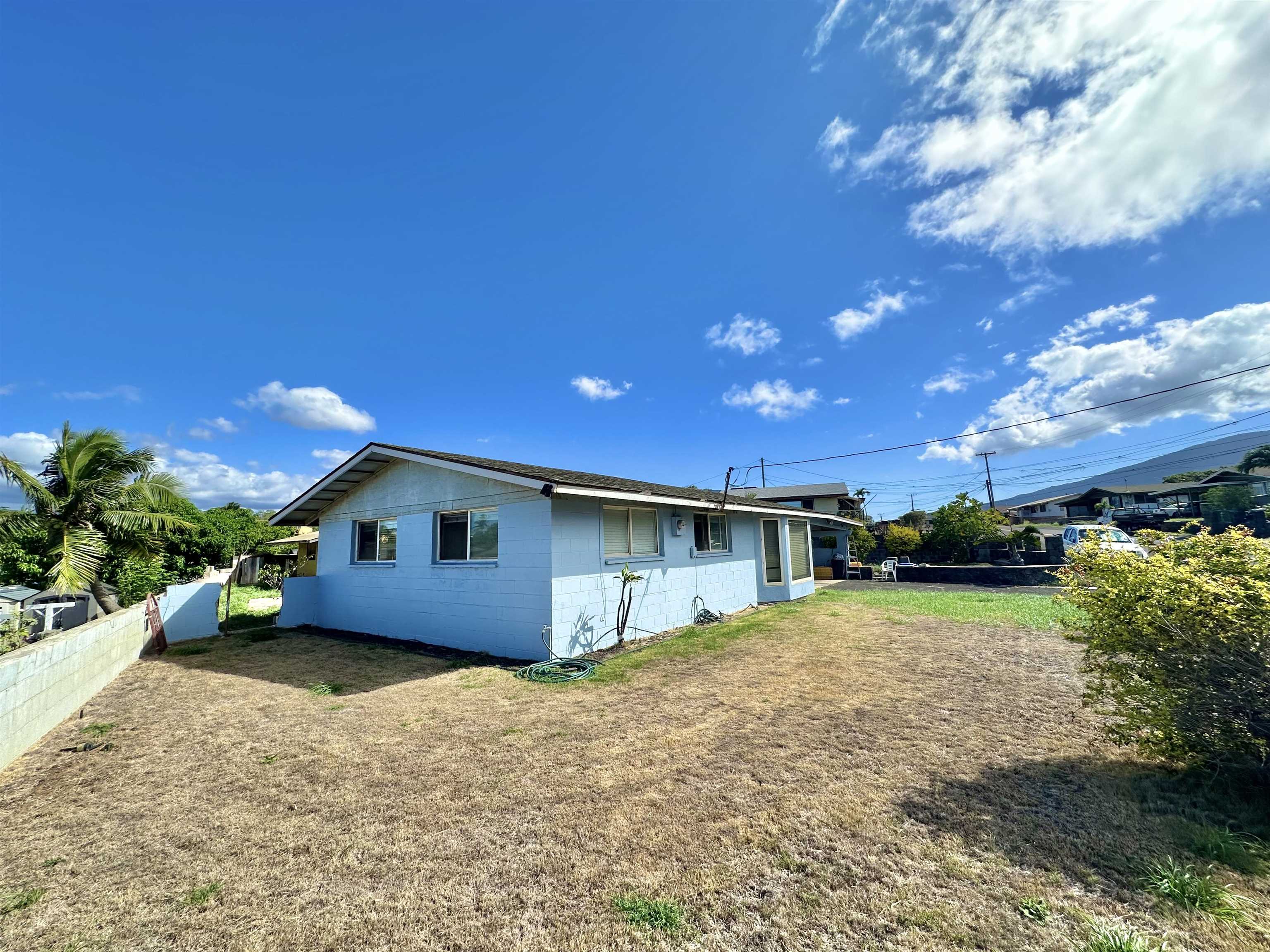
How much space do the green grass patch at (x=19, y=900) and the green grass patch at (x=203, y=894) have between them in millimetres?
782

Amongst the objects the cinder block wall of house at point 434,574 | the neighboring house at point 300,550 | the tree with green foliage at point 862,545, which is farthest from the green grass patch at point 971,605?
the neighboring house at point 300,550

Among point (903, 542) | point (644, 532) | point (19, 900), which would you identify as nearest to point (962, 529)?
point (903, 542)

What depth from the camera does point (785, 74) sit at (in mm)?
9602

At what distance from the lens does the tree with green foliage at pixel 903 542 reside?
25234 mm

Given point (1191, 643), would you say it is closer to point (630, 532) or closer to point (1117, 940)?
point (1117, 940)

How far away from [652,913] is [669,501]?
23.3ft

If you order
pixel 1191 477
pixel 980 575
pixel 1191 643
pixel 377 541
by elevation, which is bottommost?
pixel 980 575

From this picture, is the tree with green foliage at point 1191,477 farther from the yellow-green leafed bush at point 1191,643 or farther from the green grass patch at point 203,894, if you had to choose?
the green grass patch at point 203,894

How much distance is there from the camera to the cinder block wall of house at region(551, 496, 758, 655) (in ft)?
25.3

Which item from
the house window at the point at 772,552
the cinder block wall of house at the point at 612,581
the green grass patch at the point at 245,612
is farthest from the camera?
the house window at the point at 772,552

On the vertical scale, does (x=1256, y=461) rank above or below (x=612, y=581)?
above

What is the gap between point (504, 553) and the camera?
8.10 meters

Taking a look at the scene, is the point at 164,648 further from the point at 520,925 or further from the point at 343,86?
the point at 343,86

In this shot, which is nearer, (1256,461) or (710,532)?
(710,532)
